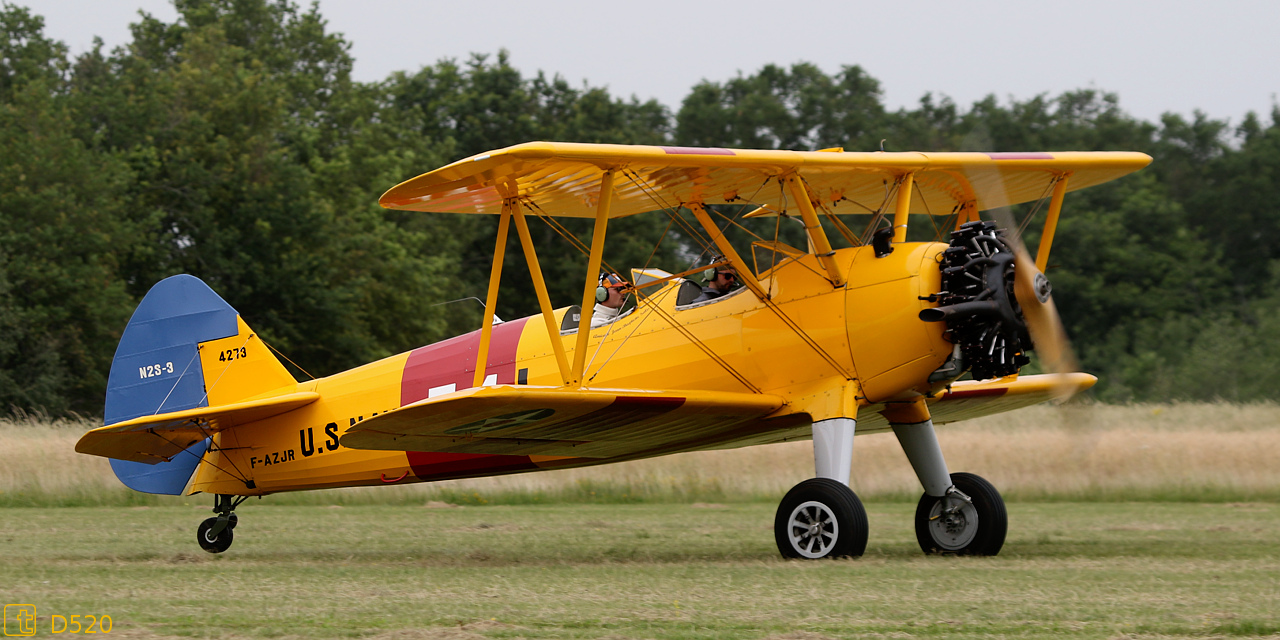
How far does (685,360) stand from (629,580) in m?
2.35

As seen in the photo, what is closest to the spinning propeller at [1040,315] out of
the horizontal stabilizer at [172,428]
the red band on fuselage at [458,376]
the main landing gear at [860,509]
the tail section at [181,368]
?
the main landing gear at [860,509]

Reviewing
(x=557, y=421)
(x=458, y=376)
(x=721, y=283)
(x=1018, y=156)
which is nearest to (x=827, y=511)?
(x=557, y=421)

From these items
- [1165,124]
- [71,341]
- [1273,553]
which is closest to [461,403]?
[1273,553]

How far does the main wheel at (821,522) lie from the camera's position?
8883 millimetres

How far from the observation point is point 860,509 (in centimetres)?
898

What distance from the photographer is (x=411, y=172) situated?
44812 mm

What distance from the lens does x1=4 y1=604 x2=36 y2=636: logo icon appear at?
603 centimetres

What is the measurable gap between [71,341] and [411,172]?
1598 cm

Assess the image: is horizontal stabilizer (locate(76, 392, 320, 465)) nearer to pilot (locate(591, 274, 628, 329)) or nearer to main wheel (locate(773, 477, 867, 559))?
pilot (locate(591, 274, 628, 329))

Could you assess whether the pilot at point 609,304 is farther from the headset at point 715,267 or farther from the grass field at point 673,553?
the grass field at point 673,553

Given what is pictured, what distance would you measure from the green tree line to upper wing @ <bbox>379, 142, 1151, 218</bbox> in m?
23.4

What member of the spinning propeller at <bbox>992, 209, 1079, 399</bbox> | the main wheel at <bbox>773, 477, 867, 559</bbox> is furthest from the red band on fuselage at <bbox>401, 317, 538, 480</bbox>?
→ the spinning propeller at <bbox>992, 209, 1079, 399</bbox>

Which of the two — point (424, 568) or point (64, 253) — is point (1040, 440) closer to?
point (424, 568)

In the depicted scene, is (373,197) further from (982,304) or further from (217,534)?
(982,304)
